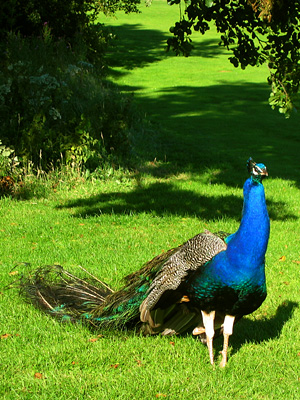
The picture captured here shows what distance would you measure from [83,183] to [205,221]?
2.46 metres

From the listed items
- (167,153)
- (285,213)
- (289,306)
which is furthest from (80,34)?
(289,306)

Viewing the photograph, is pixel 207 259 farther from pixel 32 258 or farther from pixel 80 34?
pixel 80 34

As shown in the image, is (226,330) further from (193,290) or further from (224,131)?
(224,131)

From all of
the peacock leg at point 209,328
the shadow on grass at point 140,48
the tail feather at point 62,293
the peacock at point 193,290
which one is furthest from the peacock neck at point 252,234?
the shadow on grass at point 140,48

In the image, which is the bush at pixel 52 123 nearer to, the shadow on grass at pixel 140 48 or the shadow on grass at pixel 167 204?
the shadow on grass at pixel 167 204

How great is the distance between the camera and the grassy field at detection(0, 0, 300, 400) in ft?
13.7

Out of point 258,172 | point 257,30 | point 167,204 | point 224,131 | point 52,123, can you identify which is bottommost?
point 224,131

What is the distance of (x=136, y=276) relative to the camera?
4879 mm

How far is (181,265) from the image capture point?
14.2 ft

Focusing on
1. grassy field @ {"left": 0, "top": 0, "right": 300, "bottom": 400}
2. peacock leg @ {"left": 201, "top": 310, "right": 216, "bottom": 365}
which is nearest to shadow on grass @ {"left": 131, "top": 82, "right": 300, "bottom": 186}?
grassy field @ {"left": 0, "top": 0, "right": 300, "bottom": 400}

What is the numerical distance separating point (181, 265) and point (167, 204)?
4.20 metres

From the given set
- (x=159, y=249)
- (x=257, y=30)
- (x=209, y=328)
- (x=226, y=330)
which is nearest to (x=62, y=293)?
(x=209, y=328)

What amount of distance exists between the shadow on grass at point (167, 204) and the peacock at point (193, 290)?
3029 millimetres

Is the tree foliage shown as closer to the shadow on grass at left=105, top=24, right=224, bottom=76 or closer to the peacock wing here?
the peacock wing
